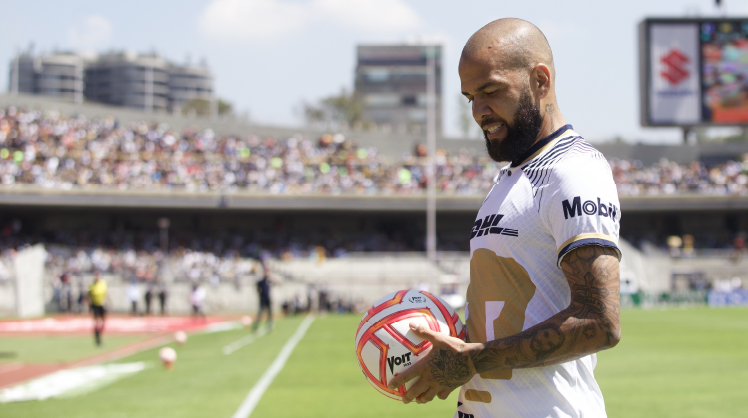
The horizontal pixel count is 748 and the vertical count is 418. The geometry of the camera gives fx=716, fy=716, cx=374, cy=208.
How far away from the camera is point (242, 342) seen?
2016cm

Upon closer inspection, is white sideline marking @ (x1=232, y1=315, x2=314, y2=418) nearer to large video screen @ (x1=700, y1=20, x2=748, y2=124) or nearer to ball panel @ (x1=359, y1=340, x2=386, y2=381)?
ball panel @ (x1=359, y1=340, x2=386, y2=381)

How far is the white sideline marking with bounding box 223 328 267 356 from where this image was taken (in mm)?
17667

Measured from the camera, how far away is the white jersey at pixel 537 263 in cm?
223

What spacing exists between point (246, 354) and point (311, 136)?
39.4m

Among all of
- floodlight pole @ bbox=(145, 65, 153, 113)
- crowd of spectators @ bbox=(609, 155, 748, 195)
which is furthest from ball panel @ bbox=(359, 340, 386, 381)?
floodlight pole @ bbox=(145, 65, 153, 113)

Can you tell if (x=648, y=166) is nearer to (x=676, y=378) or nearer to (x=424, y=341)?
(x=676, y=378)

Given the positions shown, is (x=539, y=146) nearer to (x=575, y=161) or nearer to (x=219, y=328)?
(x=575, y=161)

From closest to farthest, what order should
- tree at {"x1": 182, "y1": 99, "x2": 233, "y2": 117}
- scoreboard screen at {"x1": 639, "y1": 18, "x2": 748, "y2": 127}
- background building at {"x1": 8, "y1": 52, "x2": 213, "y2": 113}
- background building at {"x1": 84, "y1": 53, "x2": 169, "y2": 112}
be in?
1. scoreboard screen at {"x1": 639, "y1": 18, "x2": 748, "y2": 127}
2. tree at {"x1": 182, "y1": 99, "x2": 233, "y2": 117}
3. background building at {"x1": 8, "y1": 52, "x2": 213, "y2": 113}
4. background building at {"x1": 84, "y1": 53, "x2": 169, "y2": 112}

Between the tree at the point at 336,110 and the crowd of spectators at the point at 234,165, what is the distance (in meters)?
37.4

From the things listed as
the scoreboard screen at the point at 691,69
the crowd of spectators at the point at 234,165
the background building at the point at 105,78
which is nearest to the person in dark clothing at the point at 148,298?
the crowd of spectators at the point at 234,165

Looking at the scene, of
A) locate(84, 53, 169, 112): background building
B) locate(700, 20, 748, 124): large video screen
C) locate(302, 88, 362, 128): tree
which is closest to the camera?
locate(700, 20, 748, 124): large video screen

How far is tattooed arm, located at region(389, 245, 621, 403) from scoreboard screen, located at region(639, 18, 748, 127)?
44.3m

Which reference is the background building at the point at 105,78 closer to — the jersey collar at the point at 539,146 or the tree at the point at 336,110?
the tree at the point at 336,110

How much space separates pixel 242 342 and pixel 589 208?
1889 centimetres
